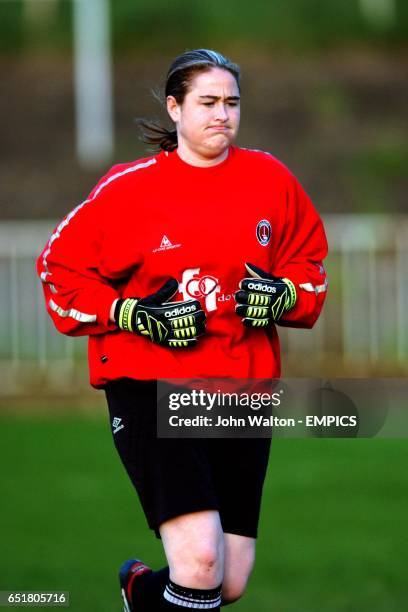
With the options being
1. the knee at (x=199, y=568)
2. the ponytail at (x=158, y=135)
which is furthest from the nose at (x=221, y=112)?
the knee at (x=199, y=568)

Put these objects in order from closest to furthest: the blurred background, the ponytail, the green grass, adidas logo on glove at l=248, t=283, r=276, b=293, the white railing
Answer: adidas logo on glove at l=248, t=283, r=276, b=293 → the ponytail → the green grass → the blurred background → the white railing

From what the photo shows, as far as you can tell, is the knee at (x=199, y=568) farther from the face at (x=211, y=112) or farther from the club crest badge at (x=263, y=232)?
the face at (x=211, y=112)

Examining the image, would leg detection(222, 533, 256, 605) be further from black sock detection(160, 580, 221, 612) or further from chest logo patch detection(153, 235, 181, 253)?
chest logo patch detection(153, 235, 181, 253)

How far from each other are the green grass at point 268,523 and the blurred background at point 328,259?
0.06 feet

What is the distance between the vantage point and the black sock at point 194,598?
4.38 m

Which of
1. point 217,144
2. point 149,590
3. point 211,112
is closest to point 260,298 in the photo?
point 217,144

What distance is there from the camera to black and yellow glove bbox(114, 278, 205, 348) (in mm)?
4379

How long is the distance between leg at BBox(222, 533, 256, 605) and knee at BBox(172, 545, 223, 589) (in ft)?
0.75

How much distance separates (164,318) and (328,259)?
8.60 m

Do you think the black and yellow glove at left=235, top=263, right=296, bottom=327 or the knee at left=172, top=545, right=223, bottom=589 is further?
the black and yellow glove at left=235, top=263, right=296, bottom=327

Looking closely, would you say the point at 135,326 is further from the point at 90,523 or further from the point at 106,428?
the point at 106,428

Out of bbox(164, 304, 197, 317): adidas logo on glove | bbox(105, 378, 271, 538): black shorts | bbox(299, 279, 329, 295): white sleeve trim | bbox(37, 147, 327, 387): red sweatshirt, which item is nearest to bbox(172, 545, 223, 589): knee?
bbox(105, 378, 271, 538): black shorts

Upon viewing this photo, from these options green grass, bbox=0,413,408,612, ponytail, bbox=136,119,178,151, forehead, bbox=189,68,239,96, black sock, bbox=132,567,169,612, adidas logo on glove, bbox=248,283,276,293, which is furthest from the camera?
green grass, bbox=0,413,408,612

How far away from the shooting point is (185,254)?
448cm
